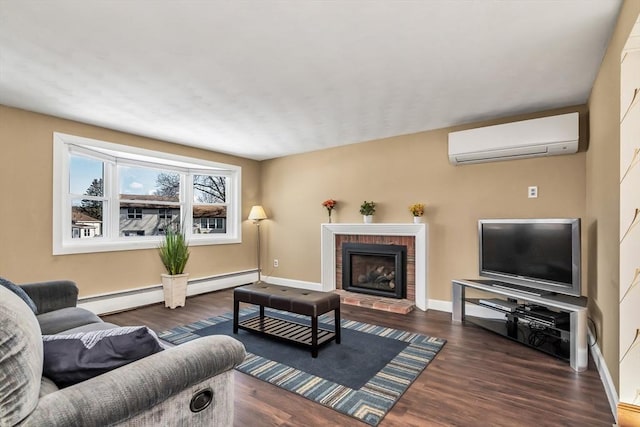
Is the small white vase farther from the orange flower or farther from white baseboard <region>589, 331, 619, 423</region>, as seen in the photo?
white baseboard <region>589, 331, 619, 423</region>

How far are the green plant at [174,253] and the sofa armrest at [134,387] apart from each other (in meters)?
3.49

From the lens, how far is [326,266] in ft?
17.0

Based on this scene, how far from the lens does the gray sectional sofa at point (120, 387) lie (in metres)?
0.95

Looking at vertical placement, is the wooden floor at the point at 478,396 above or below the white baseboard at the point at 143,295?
below

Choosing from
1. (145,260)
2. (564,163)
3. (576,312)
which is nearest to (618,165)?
(576,312)

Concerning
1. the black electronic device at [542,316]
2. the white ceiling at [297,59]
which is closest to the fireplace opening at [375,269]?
the black electronic device at [542,316]

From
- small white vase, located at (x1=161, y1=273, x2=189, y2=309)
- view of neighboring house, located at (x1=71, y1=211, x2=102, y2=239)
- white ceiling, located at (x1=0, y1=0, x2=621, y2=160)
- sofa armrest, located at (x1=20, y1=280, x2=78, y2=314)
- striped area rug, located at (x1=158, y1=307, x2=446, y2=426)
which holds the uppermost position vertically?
white ceiling, located at (x1=0, y1=0, x2=621, y2=160)

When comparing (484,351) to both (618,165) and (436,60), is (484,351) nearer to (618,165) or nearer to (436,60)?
(618,165)

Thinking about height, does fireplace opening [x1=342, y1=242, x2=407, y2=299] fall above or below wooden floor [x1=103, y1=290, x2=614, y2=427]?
above

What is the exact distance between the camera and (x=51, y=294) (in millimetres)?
2656

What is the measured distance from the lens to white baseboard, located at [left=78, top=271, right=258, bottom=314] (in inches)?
160

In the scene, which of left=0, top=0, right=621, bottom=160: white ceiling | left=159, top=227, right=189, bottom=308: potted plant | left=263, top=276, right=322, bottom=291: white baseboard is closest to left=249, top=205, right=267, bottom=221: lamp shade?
left=263, top=276, right=322, bottom=291: white baseboard

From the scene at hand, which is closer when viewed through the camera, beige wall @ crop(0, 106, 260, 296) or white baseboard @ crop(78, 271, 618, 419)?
beige wall @ crop(0, 106, 260, 296)

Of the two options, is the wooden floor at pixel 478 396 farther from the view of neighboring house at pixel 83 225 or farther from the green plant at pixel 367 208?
the view of neighboring house at pixel 83 225
